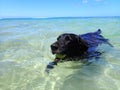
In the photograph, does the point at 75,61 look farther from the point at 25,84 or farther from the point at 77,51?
the point at 25,84

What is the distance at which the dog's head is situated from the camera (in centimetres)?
515

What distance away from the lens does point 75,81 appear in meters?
4.42

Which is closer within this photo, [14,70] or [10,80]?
[10,80]

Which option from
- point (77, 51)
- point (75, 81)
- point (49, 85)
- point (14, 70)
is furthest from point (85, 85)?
point (14, 70)

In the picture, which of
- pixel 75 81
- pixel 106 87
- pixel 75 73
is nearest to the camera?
pixel 106 87

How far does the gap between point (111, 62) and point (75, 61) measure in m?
1.03

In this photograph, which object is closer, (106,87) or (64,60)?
(106,87)

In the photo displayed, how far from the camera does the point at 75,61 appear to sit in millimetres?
5727

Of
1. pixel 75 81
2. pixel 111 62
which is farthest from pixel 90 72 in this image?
pixel 111 62

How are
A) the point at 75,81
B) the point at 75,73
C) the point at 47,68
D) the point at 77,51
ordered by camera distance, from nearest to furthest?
the point at 75,81, the point at 75,73, the point at 47,68, the point at 77,51

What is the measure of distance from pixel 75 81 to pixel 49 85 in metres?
0.60

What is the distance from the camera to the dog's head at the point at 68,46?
16.9 feet

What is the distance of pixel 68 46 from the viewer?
5.37m

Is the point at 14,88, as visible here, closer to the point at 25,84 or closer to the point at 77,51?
the point at 25,84
